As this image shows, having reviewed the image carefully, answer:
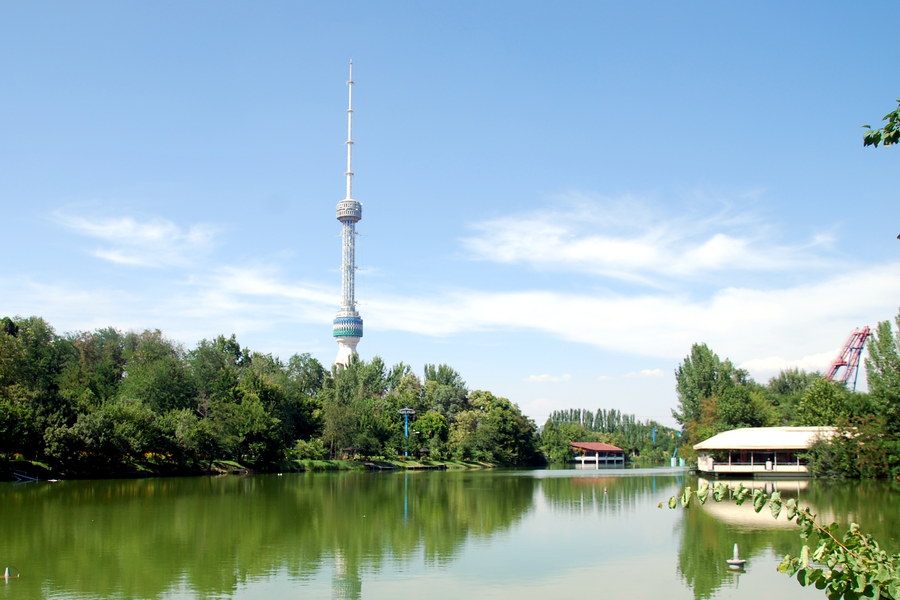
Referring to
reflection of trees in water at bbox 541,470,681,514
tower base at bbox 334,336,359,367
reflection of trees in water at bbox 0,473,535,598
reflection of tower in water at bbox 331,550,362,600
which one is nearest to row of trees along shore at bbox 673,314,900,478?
reflection of trees in water at bbox 541,470,681,514

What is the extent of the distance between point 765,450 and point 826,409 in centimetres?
747

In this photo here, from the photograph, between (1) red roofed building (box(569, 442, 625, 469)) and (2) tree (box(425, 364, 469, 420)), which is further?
(1) red roofed building (box(569, 442, 625, 469))

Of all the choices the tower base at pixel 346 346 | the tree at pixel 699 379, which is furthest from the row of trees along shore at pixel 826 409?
the tower base at pixel 346 346

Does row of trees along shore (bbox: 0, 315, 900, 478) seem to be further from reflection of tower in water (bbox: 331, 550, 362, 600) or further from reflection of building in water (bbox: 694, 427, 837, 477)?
reflection of tower in water (bbox: 331, 550, 362, 600)

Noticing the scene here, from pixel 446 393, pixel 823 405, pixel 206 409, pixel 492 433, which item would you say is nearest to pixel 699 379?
pixel 823 405

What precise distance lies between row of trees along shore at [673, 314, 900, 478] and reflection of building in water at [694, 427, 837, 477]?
A: 5.23 feet

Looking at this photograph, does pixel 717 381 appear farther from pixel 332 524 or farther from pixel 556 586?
pixel 556 586

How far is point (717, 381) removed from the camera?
7694 centimetres

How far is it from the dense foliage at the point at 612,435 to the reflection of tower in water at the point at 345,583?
10123cm

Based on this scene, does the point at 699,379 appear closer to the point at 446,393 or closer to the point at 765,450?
the point at 765,450

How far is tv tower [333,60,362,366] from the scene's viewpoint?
140m

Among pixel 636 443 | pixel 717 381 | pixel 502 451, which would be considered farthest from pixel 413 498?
pixel 636 443

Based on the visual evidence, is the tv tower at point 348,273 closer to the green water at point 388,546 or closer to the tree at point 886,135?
the green water at point 388,546

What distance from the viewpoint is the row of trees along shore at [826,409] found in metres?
50.8
